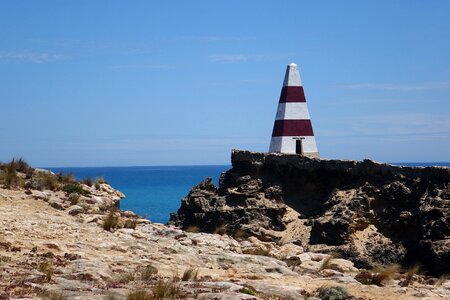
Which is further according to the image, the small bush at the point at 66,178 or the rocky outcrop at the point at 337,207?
the small bush at the point at 66,178

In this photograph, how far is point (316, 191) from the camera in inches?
950

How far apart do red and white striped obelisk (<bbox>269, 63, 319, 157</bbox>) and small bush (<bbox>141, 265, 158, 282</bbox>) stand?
13.6 meters

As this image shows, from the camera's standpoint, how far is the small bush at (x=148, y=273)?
1278 centimetres

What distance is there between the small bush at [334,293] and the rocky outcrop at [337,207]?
6.73m

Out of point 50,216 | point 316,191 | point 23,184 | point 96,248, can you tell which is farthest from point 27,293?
point 316,191

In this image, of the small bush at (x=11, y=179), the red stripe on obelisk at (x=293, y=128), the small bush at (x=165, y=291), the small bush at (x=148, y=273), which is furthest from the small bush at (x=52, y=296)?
the red stripe on obelisk at (x=293, y=128)

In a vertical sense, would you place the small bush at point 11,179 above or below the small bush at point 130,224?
above

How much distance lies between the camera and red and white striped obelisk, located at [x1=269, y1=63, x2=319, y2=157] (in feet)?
87.2

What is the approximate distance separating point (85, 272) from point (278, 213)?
1213 centimetres

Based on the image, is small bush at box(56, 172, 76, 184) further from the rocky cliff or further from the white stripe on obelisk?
the white stripe on obelisk

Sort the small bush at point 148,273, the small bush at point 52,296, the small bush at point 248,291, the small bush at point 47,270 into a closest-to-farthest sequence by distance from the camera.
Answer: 1. the small bush at point 52,296
2. the small bush at point 47,270
3. the small bush at point 248,291
4. the small bush at point 148,273

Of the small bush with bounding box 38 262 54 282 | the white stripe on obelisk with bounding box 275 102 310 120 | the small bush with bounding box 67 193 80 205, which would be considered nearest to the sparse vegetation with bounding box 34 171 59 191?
the small bush with bounding box 67 193 80 205

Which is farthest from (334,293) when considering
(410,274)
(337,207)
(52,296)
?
(337,207)

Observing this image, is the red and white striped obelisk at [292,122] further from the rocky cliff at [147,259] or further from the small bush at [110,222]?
the small bush at [110,222]
